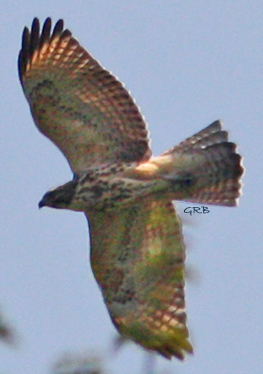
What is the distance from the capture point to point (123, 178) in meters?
6.90

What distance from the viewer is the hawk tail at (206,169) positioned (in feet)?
22.7

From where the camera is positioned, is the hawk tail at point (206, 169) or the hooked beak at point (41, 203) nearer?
the hawk tail at point (206, 169)

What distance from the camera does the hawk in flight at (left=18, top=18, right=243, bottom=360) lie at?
272 inches

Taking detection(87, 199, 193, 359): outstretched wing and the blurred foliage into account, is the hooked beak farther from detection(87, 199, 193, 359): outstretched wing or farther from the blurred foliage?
the blurred foliage

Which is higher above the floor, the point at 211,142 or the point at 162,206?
the point at 211,142

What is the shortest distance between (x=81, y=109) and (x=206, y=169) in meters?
1.29

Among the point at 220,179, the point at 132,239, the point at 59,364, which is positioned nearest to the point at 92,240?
the point at 132,239

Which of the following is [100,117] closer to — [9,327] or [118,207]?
[118,207]

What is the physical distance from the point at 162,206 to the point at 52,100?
140 cm

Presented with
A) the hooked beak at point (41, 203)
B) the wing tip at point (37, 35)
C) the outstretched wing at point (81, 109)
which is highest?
Result: the wing tip at point (37, 35)

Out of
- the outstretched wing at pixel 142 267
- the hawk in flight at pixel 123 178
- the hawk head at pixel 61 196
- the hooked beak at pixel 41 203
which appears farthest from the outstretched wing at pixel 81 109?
the outstretched wing at pixel 142 267

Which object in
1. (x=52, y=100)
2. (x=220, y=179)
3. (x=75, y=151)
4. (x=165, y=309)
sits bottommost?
(x=165, y=309)

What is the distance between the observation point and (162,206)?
697cm

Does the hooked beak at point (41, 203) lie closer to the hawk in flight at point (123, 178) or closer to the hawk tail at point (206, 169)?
the hawk in flight at point (123, 178)
